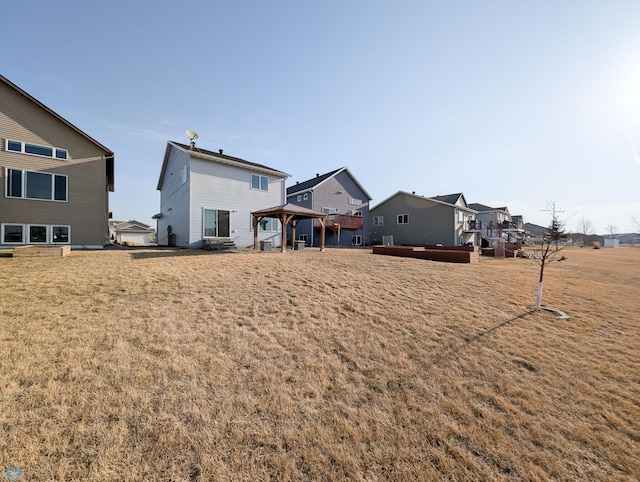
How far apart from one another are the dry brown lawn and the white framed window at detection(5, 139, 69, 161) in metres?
11.6

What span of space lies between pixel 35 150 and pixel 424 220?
32180 mm

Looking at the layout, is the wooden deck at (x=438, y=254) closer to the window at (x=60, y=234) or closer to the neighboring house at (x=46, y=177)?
the neighboring house at (x=46, y=177)

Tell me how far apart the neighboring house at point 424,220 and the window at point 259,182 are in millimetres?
18357

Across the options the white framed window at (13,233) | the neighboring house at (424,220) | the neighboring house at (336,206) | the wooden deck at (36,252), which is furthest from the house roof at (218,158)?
the neighboring house at (424,220)

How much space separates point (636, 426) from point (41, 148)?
2399 cm

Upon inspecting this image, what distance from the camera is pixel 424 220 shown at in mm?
30062

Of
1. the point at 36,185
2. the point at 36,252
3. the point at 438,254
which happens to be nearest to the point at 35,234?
the point at 36,185

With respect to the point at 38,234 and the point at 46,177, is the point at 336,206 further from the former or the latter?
the point at 38,234

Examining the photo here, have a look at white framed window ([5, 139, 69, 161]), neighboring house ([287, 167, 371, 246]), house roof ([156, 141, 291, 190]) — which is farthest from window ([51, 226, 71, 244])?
neighboring house ([287, 167, 371, 246])

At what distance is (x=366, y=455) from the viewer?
290cm

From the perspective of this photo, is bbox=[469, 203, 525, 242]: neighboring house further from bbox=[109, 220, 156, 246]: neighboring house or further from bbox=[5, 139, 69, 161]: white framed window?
bbox=[109, 220, 156, 246]: neighboring house

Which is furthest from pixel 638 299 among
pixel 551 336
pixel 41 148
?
pixel 41 148

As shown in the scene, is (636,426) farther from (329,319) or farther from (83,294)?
(83,294)

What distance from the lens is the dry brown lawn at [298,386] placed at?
2.75 metres
